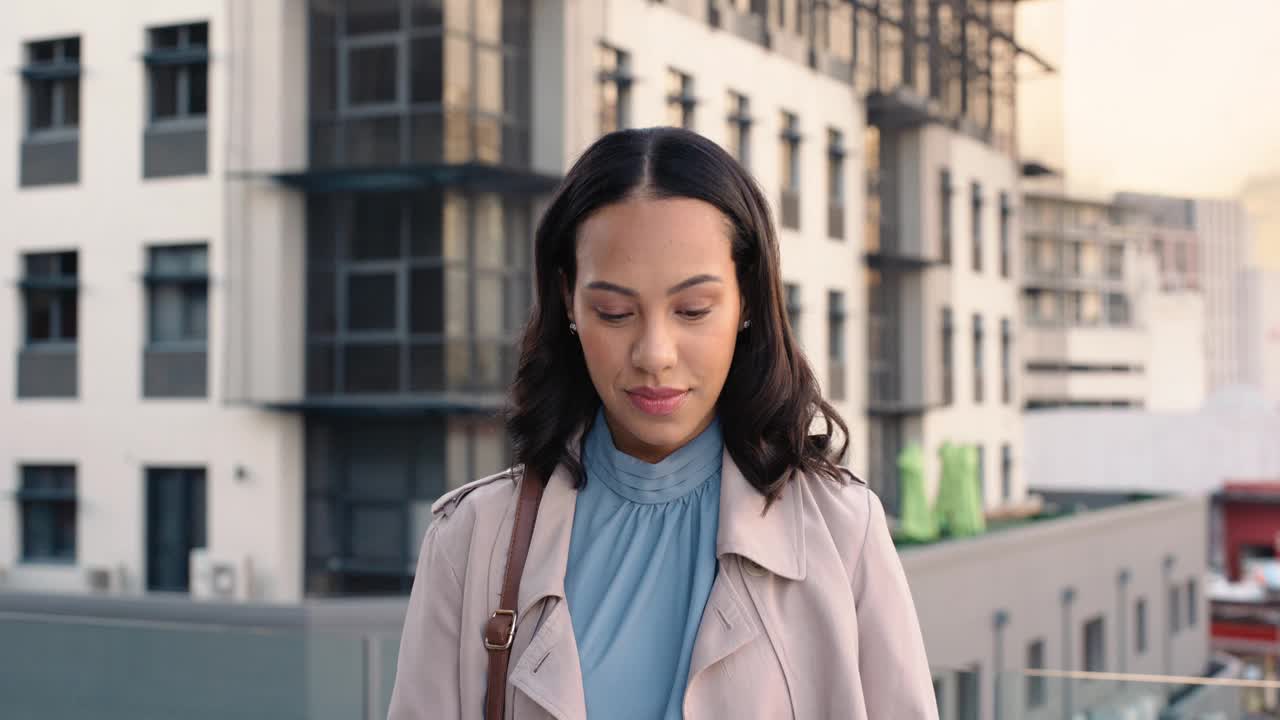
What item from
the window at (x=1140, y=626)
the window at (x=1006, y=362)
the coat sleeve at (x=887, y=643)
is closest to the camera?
the coat sleeve at (x=887, y=643)

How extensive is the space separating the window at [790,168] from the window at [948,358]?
600cm

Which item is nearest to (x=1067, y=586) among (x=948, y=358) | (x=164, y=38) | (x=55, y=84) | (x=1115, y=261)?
(x=948, y=358)

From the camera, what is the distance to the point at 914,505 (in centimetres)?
2147

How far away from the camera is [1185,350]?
3189 inches

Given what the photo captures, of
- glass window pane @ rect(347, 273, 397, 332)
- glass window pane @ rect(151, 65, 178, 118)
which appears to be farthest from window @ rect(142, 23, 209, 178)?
glass window pane @ rect(347, 273, 397, 332)

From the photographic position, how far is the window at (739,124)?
62.3ft

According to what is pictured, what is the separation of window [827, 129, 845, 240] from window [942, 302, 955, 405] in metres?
4.38

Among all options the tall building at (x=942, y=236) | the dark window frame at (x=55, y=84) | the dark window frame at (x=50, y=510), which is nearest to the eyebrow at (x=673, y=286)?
the dark window frame at (x=55, y=84)

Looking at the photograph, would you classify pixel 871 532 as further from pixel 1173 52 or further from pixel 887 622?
pixel 1173 52

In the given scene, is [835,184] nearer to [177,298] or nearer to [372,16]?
[372,16]

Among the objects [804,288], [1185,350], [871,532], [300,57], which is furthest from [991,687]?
[1185,350]

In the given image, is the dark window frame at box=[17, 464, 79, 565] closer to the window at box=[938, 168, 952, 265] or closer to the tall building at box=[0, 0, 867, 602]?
the tall building at box=[0, 0, 867, 602]

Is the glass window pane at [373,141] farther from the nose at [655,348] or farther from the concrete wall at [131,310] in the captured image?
the nose at [655,348]

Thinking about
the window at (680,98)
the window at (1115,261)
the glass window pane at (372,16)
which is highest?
the window at (1115,261)
